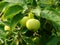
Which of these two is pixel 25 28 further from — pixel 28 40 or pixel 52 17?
pixel 52 17

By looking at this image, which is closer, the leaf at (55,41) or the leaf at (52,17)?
the leaf at (52,17)

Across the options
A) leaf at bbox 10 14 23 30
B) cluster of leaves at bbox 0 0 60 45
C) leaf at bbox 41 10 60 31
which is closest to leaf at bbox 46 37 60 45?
cluster of leaves at bbox 0 0 60 45

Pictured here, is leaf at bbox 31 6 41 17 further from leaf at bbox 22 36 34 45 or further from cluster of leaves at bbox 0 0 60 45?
leaf at bbox 22 36 34 45

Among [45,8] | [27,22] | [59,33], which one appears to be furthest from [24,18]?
[59,33]

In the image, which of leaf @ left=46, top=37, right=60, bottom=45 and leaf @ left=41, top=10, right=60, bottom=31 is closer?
leaf @ left=41, top=10, right=60, bottom=31

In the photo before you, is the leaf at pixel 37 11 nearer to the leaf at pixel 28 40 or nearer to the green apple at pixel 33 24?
the green apple at pixel 33 24

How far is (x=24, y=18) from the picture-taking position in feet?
3.67

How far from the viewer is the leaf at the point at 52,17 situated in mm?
1051

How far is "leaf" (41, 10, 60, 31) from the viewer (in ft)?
3.45

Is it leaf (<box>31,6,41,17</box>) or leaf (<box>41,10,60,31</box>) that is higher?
leaf (<box>31,6,41,17</box>)

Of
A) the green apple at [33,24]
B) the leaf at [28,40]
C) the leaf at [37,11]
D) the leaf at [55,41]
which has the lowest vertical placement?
the leaf at [55,41]

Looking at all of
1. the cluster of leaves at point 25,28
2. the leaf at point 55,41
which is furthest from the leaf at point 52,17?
the leaf at point 55,41

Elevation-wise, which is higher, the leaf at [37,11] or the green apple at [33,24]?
the leaf at [37,11]

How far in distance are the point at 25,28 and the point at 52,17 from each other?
20 cm
